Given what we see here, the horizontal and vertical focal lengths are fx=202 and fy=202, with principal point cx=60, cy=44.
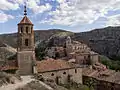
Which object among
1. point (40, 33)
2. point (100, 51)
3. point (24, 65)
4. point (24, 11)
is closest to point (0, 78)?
point (24, 65)

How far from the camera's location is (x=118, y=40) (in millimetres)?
117875

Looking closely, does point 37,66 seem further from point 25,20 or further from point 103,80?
point 103,80

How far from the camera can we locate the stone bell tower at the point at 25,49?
104 ft

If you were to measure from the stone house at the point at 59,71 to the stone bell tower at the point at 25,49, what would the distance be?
1.91 metres

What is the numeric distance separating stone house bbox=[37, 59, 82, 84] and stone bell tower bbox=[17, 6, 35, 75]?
191 cm

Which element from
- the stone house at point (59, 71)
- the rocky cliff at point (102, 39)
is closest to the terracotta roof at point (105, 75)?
the stone house at point (59, 71)

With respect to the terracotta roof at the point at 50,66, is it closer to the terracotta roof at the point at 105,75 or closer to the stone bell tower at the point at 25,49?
the stone bell tower at the point at 25,49

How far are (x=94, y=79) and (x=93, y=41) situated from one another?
94433 mm

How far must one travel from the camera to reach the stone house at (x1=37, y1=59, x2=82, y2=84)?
3297 centimetres

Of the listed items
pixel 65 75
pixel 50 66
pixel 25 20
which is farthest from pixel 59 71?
pixel 25 20

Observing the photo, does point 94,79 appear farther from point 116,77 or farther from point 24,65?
point 24,65

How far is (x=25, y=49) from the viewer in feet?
105

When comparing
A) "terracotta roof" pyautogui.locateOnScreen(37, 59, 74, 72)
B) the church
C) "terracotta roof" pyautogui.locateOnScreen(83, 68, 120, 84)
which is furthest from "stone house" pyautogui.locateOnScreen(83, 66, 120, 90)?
→ the church

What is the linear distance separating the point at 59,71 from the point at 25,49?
6.93 meters
